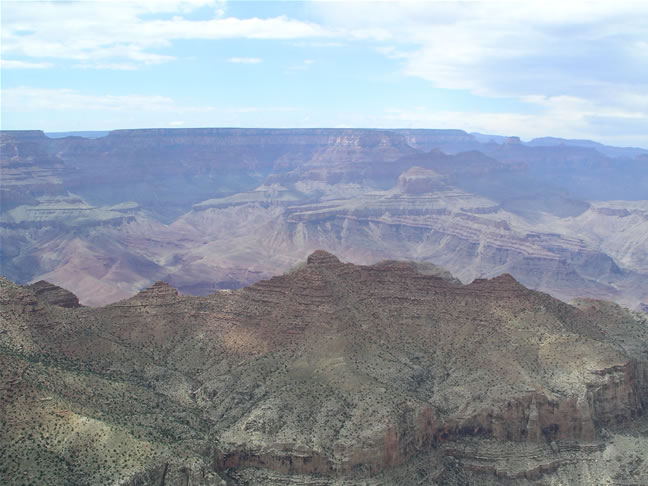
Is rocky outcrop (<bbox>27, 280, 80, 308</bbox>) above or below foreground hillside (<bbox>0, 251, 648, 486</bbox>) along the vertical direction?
above

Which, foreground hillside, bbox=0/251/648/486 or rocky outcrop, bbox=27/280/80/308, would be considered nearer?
foreground hillside, bbox=0/251/648/486

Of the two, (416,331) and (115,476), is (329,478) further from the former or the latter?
(416,331)

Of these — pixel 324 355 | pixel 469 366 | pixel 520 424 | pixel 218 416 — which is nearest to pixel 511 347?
pixel 469 366

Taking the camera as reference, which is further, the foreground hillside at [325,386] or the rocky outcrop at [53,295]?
the rocky outcrop at [53,295]

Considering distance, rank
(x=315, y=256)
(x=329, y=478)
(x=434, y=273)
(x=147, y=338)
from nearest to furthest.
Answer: (x=329, y=478) → (x=147, y=338) → (x=315, y=256) → (x=434, y=273)

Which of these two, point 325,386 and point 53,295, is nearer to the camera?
point 325,386

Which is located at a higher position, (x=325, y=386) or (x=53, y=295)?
(x=53, y=295)

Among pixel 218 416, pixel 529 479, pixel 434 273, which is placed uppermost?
pixel 434 273

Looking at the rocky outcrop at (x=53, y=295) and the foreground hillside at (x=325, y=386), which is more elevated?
the rocky outcrop at (x=53, y=295)
